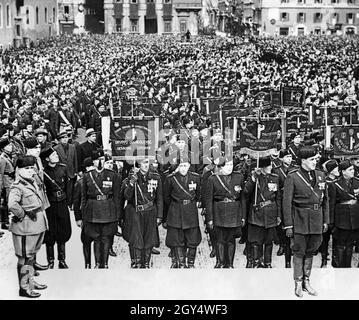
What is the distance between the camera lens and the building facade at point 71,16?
81.8 meters

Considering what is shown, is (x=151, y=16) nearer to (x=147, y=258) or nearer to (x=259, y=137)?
(x=259, y=137)

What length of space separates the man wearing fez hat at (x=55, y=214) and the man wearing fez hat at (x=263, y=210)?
94.3 inches

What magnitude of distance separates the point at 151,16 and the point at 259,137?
257ft

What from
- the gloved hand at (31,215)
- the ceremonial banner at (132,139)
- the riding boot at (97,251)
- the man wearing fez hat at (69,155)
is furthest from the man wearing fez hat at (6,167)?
the gloved hand at (31,215)

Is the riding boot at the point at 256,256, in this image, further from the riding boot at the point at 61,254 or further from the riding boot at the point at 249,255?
the riding boot at the point at 61,254

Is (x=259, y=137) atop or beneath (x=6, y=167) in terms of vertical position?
atop

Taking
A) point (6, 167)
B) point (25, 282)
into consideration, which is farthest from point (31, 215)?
point (6, 167)

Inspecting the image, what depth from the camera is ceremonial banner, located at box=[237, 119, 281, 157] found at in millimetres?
11102

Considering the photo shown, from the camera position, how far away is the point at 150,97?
71.7 ft

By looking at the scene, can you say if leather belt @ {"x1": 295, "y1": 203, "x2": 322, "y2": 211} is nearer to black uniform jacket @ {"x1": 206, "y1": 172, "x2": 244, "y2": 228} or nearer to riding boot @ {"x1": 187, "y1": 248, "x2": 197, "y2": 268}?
black uniform jacket @ {"x1": 206, "y1": 172, "x2": 244, "y2": 228}

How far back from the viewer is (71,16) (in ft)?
273

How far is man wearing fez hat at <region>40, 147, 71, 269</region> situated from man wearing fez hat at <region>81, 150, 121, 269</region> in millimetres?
354

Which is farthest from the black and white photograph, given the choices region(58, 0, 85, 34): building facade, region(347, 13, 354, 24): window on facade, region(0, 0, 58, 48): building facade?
region(347, 13, 354, 24): window on facade

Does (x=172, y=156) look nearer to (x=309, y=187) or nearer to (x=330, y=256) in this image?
(x=330, y=256)
